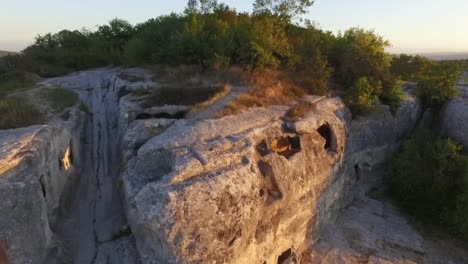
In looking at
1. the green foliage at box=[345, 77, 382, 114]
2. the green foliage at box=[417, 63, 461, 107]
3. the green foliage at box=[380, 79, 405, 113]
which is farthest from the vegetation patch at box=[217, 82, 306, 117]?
the green foliage at box=[417, 63, 461, 107]

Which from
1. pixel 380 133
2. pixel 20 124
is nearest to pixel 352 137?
pixel 380 133

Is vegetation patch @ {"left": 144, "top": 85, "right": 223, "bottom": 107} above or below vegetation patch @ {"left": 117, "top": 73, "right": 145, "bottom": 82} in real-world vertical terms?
below

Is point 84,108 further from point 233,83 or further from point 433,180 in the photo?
point 433,180

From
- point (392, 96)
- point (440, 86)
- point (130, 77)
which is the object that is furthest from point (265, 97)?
point (440, 86)

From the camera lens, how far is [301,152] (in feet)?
43.8

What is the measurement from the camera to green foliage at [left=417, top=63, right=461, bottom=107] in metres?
20.0

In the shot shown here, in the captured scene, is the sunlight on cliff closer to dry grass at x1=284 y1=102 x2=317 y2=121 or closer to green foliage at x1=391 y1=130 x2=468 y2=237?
dry grass at x1=284 y1=102 x2=317 y2=121

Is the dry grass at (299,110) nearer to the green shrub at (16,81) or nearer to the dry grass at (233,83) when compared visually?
the dry grass at (233,83)

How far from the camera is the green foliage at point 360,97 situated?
17.6 metres

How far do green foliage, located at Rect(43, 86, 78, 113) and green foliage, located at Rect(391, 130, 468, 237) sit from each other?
1458cm

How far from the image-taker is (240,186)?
10156mm

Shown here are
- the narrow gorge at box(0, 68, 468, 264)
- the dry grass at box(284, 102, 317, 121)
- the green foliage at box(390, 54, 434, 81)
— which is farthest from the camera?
the green foliage at box(390, 54, 434, 81)

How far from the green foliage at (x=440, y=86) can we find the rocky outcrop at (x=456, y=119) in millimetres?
479

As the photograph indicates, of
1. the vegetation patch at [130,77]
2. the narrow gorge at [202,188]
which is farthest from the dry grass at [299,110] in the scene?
the vegetation patch at [130,77]
